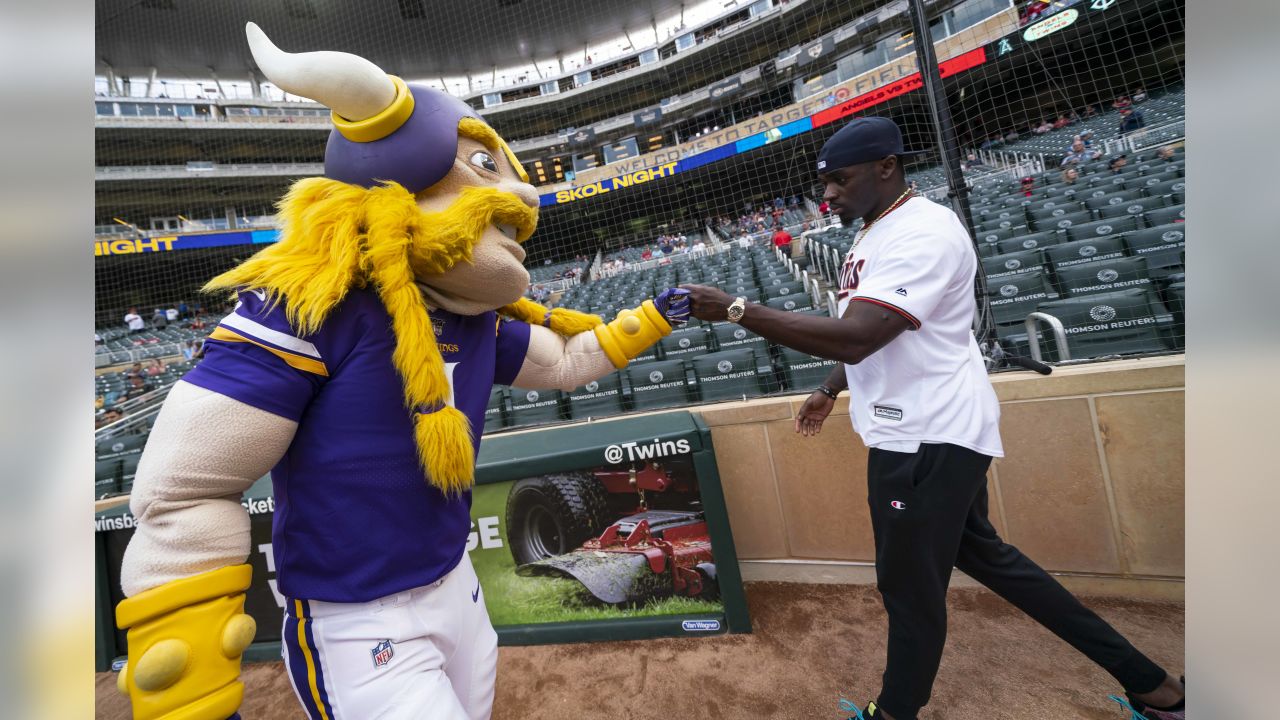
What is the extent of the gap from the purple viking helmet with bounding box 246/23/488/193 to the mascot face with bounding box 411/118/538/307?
0.04 metres

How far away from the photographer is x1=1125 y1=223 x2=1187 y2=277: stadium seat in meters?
3.16

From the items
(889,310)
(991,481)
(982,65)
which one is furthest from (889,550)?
(982,65)

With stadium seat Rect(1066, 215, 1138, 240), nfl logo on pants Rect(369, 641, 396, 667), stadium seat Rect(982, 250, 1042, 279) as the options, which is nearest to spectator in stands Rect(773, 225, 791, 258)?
stadium seat Rect(982, 250, 1042, 279)

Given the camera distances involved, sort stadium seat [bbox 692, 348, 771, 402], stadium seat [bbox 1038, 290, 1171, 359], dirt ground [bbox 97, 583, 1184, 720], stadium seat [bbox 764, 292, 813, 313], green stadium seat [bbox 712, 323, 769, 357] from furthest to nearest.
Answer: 1. stadium seat [bbox 764, 292, 813, 313]
2. green stadium seat [bbox 712, 323, 769, 357]
3. stadium seat [bbox 692, 348, 771, 402]
4. stadium seat [bbox 1038, 290, 1171, 359]
5. dirt ground [bbox 97, 583, 1184, 720]

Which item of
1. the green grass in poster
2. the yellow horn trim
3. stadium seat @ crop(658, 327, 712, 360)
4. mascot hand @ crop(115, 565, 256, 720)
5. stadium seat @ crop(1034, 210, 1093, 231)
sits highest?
stadium seat @ crop(1034, 210, 1093, 231)

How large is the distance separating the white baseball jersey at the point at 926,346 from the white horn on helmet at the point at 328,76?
1.17 m

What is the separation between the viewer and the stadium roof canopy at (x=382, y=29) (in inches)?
362

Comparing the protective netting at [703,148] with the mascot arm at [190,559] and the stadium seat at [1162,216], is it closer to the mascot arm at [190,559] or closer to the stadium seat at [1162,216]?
the stadium seat at [1162,216]

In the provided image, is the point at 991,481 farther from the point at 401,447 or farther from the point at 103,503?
the point at 103,503

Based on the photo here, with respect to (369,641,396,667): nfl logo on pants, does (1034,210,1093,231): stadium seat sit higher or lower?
higher

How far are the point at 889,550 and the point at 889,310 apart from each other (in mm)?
617

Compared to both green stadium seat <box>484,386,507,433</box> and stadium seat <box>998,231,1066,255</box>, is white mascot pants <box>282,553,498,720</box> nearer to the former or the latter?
green stadium seat <box>484,386,507,433</box>

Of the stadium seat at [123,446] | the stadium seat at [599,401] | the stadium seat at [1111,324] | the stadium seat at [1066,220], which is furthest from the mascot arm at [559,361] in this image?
the stadium seat at [123,446]

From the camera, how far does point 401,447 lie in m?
0.90
